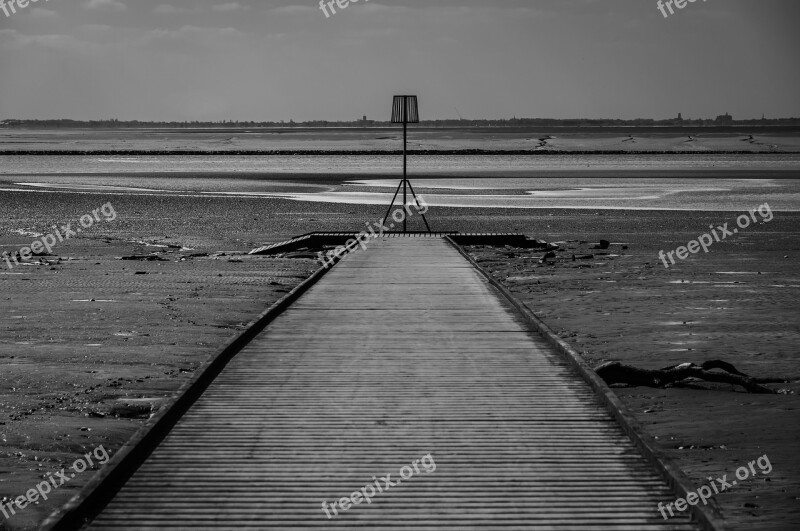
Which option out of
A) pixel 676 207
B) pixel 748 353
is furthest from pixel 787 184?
pixel 748 353

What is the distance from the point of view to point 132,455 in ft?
19.2

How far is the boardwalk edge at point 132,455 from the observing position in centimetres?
501

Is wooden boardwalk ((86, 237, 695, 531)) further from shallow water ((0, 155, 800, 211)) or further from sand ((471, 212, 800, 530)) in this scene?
shallow water ((0, 155, 800, 211))

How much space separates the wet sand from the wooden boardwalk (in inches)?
36.8

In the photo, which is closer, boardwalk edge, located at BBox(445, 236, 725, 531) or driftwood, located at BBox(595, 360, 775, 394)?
boardwalk edge, located at BBox(445, 236, 725, 531)

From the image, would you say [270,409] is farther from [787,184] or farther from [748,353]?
[787,184]

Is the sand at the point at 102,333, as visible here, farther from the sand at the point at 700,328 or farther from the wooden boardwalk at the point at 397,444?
the sand at the point at 700,328

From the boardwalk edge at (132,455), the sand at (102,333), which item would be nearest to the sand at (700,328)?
the boardwalk edge at (132,455)

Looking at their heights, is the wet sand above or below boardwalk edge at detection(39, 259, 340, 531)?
below

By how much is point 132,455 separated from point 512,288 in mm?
10829

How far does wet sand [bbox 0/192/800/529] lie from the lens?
7395 millimetres

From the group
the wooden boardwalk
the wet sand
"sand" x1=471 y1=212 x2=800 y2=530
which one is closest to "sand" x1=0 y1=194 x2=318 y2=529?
the wet sand

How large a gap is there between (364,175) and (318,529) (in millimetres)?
52970

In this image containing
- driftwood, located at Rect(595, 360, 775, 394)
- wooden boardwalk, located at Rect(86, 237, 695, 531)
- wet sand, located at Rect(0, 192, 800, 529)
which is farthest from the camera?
driftwood, located at Rect(595, 360, 775, 394)
